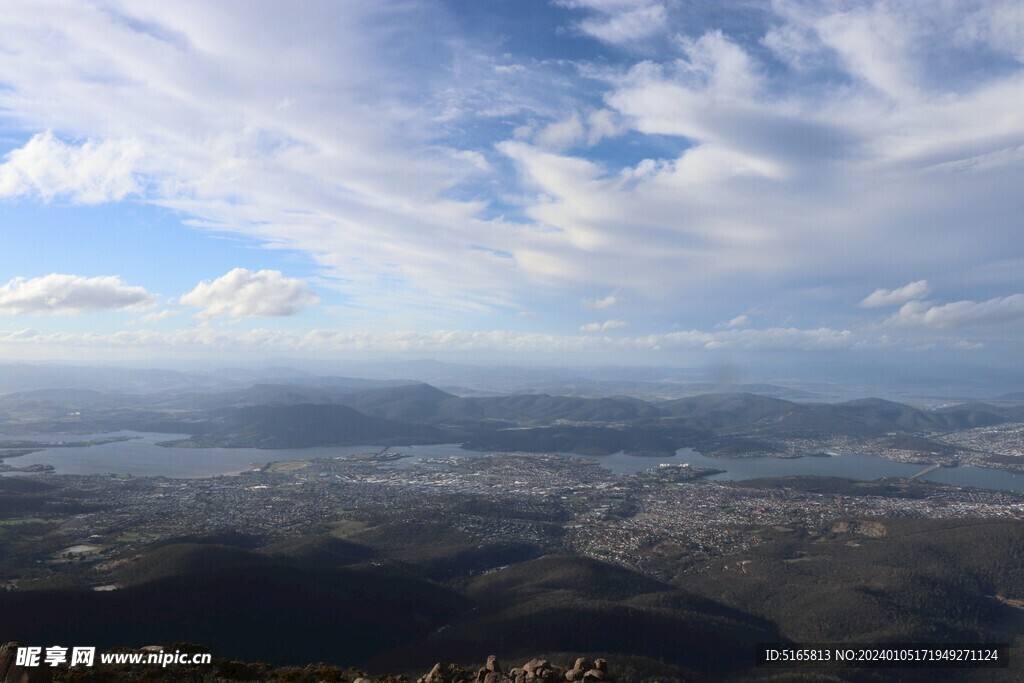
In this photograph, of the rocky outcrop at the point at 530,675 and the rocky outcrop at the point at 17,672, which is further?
the rocky outcrop at the point at 530,675

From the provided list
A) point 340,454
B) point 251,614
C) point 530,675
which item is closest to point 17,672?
point 530,675

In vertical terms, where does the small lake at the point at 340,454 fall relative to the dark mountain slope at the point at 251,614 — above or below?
below

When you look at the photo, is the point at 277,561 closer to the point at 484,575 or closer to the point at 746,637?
the point at 484,575

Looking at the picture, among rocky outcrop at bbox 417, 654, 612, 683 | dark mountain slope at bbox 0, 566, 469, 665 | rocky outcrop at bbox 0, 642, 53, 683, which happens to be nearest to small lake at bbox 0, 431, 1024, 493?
dark mountain slope at bbox 0, 566, 469, 665

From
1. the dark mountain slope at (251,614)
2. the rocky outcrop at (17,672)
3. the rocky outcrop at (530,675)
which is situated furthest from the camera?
the dark mountain slope at (251,614)

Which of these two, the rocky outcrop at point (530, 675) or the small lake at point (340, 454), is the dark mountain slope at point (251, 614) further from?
the small lake at point (340, 454)

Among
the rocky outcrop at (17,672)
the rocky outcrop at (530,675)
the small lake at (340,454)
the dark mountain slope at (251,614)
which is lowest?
the small lake at (340,454)

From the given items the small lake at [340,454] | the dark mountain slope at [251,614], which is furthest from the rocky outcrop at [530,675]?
the small lake at [340,454]

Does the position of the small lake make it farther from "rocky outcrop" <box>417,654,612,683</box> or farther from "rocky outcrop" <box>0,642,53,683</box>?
"rocky outcrop" <box>417,654,612,683</box>
